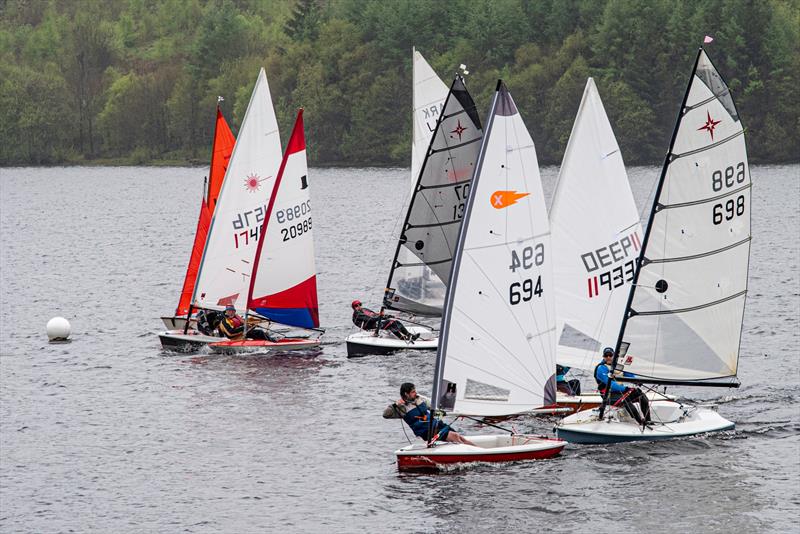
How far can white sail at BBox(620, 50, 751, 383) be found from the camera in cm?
2914

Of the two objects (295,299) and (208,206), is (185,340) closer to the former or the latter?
(295,299)

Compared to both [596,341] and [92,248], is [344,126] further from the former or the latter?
[596,341]

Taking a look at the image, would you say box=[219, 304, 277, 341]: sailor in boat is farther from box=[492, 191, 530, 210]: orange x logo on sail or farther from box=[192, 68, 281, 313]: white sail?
box=[492, 191, 530, 210]: orange x logo on sail

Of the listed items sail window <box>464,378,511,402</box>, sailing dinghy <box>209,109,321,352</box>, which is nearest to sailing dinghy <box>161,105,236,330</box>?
sailing dinghy <box>209,109,321,352</box>

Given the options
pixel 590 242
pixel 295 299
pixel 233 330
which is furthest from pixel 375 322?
pixel 590 242

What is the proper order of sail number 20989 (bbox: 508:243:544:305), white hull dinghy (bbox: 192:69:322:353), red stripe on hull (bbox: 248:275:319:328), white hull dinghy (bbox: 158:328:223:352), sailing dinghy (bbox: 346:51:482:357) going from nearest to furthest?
sail number 20989 (bbox: 508:243:544:305) → sailing dinghy (bbox: 346:51:482:357) → white hull dinghy (bbox: 192:69:322:353) → red stripe on hull (bbox: 248:275:319:328) → white hull dinghy (bbox: 158:328:223:352)

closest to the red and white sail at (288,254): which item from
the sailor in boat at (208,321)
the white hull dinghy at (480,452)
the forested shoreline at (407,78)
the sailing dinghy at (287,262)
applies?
the sailing dinghy at (287,262)

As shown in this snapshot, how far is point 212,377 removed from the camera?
41.0 m

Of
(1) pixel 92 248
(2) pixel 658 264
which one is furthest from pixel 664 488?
(1) pixel 92 248

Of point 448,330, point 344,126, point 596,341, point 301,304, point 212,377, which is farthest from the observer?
point 344,126

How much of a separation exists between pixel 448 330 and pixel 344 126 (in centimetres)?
13930

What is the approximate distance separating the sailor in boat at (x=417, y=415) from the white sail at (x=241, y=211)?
17.8m

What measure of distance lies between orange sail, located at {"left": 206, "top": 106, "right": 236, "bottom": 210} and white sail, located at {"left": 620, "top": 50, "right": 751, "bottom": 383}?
20.8m

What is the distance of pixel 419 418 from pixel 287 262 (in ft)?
54.1
